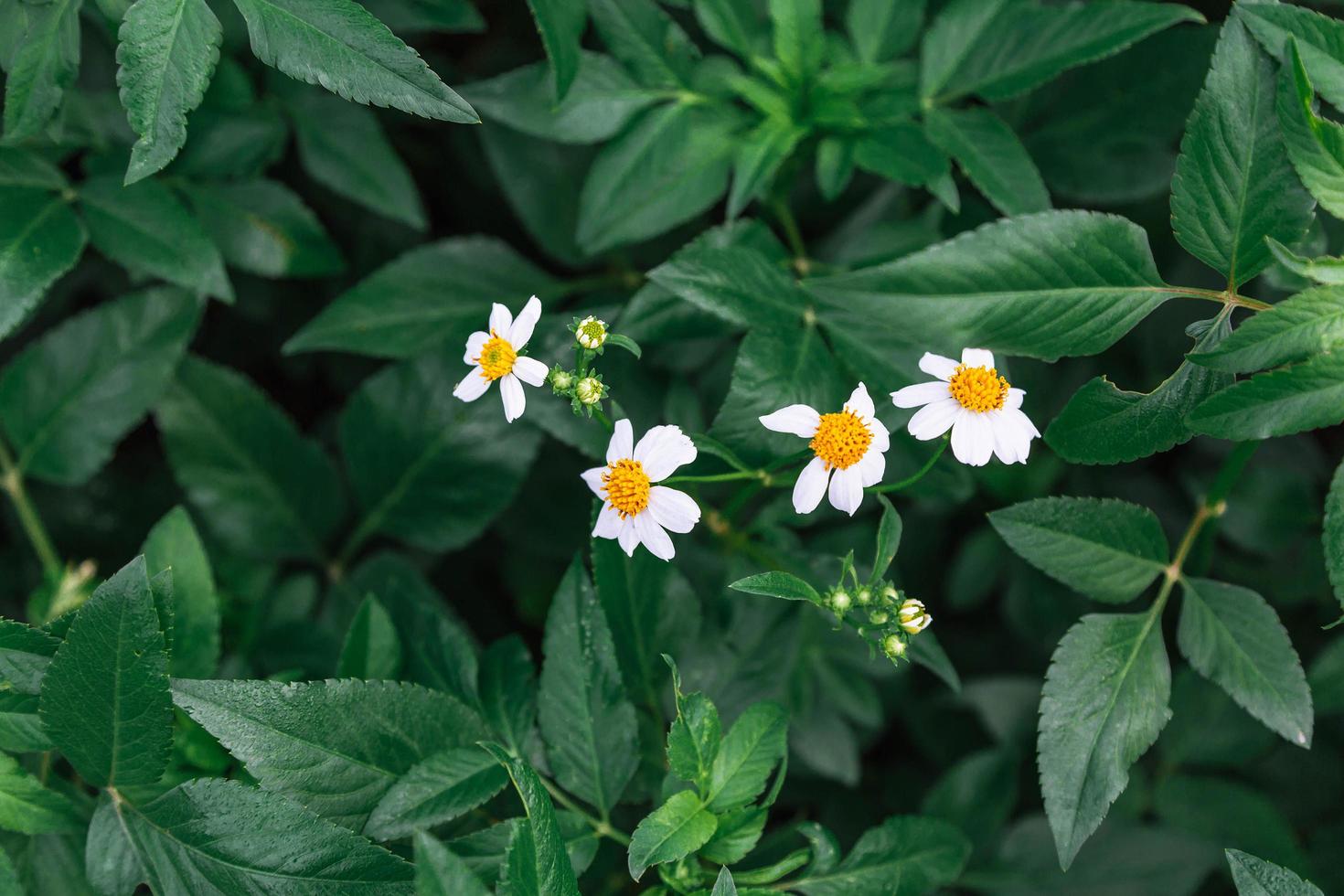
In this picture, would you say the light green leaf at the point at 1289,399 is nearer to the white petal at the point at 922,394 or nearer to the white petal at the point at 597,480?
the white petal at the point at 922,394

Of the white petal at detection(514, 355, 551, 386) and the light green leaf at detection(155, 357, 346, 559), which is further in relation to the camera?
the light green leaf at detection(155, 357, 346, 559)

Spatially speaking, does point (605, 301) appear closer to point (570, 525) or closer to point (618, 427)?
point (570, 525)

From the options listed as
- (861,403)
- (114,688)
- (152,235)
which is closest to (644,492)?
(861,403)

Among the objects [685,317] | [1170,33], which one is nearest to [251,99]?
[685,317]

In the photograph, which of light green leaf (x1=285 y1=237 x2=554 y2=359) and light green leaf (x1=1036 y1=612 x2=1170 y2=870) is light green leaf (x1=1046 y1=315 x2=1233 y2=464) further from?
light green leaf (x1=285 y1=237 x2=554 y2=359)

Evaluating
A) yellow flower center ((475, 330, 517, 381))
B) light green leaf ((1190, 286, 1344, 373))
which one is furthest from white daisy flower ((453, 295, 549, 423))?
light green leaf ((1190, 286, 1344, 373))

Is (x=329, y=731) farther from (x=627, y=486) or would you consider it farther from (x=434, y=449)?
(x=434, y=449)
